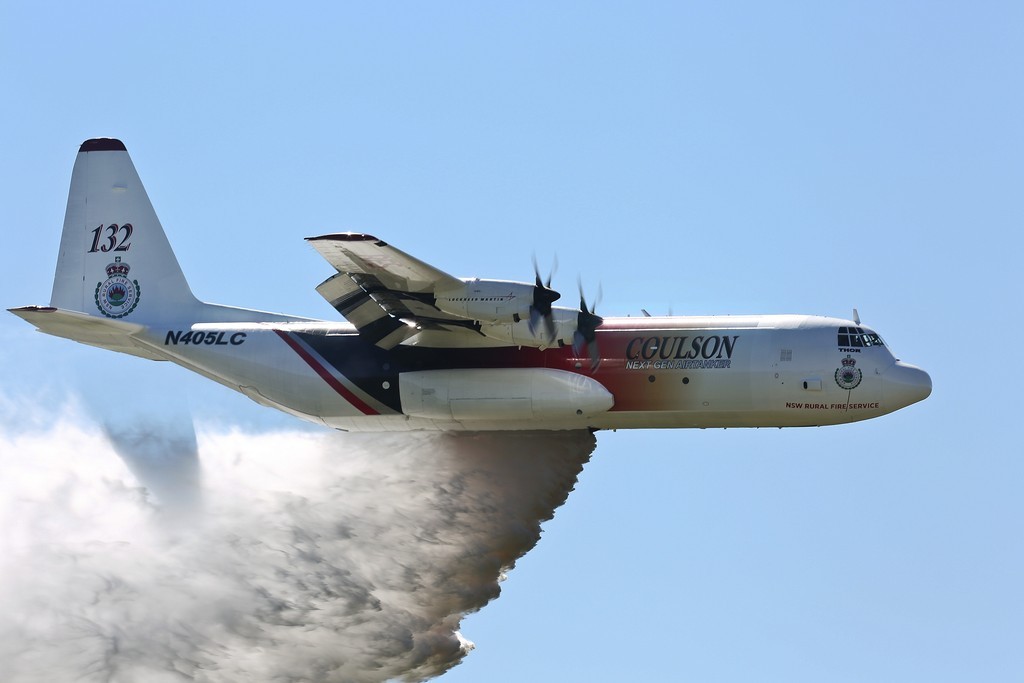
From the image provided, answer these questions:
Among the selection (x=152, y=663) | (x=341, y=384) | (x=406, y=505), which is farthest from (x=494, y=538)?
(x=152, y=663)

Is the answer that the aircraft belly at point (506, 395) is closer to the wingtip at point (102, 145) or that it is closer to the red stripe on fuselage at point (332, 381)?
the red stripe on fuselage at point (332, 381)

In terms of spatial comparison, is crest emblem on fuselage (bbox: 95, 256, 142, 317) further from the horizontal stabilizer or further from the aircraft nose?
the aircraft nose

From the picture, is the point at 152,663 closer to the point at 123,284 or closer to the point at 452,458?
the point at 452,458

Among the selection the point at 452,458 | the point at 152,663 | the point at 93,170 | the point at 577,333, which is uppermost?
the point at 93,170

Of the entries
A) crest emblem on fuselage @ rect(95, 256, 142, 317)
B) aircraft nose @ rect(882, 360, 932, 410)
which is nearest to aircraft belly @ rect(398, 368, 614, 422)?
aircraft nose @ rect(882, 360, 932, 410)

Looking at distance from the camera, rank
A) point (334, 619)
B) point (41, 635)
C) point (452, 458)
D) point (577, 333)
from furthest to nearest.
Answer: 1. point (452, 458)
2. point (577, 333)
3. point (334, 619)
4. point (41, 635)

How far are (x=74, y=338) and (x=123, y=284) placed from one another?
4.80ft

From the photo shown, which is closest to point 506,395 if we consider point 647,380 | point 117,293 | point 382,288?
point 647,380

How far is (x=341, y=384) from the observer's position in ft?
87.7

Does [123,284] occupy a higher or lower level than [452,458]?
higher

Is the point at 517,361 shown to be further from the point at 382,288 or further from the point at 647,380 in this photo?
the point at 382,288

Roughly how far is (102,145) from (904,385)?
636 inches

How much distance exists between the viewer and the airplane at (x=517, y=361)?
24.8 metres

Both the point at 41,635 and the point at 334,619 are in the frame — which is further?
the point at 334,619
